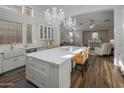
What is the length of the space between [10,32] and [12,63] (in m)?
1.35

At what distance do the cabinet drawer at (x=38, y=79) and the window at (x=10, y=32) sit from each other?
2.05 m

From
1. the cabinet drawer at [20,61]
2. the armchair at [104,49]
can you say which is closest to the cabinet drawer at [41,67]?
the cabinet drawer at [20,61]

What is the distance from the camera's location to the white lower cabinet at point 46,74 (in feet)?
6.03

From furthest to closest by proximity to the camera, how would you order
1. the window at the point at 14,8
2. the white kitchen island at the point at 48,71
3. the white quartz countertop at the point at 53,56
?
the window at the point at 14,8
the white quartz countertop at the point at 53,56
the white kitchen island at the point at 48,71

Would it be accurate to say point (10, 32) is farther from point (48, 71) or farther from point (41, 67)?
point (48, 71)

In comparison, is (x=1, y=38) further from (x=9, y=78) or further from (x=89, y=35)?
(x=89, y=35)

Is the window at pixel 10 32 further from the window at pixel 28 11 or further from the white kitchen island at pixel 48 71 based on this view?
the white kitchen island at pixel 48 71

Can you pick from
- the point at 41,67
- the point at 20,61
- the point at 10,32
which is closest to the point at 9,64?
the point at 20,61

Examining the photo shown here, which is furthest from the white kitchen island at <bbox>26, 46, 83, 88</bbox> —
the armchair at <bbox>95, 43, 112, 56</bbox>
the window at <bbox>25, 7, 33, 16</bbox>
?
the armchair at <bbox>95, 43, 112, 56</bbox>

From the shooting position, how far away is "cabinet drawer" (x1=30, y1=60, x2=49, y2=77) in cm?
200

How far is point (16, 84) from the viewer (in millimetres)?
2527

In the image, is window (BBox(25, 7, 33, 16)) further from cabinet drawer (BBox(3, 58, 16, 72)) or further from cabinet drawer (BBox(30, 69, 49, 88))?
cabinet drawer (BBox(30, 69, 49, 88))

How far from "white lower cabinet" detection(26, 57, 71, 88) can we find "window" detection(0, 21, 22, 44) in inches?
71.8
